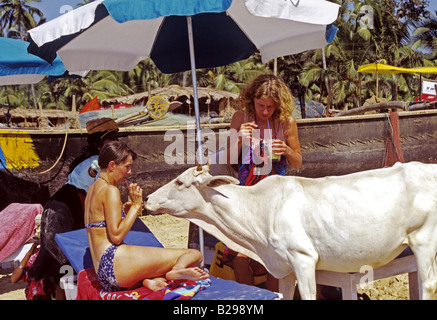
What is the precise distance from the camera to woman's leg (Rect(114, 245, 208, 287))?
3.50 metres

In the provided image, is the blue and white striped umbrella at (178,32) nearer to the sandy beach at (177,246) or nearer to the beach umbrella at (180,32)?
the beach umbrella at (180,32)

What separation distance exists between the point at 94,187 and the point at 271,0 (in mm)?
1991

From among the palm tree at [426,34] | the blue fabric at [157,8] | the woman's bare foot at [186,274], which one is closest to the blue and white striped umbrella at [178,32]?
the blue fabric at [157,8]

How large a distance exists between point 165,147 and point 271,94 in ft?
22.9

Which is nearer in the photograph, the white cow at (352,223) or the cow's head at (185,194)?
the white cow at (352,223)

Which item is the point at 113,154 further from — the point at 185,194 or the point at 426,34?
the point at 426,34

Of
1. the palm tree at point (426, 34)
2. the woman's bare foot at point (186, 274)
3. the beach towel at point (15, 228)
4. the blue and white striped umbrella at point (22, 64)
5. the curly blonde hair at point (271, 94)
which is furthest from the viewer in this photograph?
the palm tree at point (426, 34)

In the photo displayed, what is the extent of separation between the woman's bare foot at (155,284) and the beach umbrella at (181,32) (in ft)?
4.69

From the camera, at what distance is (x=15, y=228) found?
242 inches

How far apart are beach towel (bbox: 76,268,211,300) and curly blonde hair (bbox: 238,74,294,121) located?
157 centimetres

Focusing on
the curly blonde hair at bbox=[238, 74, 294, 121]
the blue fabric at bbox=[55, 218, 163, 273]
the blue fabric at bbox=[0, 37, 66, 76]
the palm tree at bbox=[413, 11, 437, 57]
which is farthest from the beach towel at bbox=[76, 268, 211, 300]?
the palm tree at bbox=[413, 11, 437, 57]

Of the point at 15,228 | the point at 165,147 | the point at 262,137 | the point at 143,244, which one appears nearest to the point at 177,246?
the point at 15,228

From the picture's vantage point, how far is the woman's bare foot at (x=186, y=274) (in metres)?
3.48

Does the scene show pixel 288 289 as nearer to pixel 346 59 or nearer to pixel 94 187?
pixel 94 187
